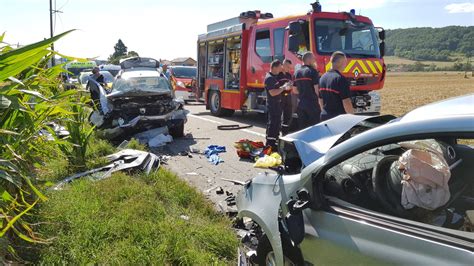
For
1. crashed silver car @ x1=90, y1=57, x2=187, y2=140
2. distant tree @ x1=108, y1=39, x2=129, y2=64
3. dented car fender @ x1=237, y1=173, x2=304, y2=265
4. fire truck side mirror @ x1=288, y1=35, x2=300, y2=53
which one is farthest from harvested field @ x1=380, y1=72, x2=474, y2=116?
dented car fender @ x1=237, y1=173, x2=304, y2=265

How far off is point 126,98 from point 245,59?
4.12 metres

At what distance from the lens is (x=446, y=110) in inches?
80.2

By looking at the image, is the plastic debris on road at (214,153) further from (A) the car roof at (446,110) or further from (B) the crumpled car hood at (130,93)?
(A) the car roof at (446,110)

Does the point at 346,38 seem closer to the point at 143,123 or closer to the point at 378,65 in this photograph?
the point at 378,65

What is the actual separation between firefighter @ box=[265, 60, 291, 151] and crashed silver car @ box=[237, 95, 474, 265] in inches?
186

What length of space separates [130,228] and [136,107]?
5658 millimetres

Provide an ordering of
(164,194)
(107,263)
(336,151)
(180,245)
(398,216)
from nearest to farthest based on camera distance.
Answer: (398,216)
(336,151)
(107,263)
(180,245)
(164,194)

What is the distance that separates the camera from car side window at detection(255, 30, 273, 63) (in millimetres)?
11039

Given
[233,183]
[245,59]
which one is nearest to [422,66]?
[245,59]

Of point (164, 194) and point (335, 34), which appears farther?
point (335, 34)

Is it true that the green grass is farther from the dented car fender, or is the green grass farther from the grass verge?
the dented car fender

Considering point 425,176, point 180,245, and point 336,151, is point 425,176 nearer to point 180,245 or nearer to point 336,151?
point 336,151

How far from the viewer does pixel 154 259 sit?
3412mm

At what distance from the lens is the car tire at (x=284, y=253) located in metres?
2.59
